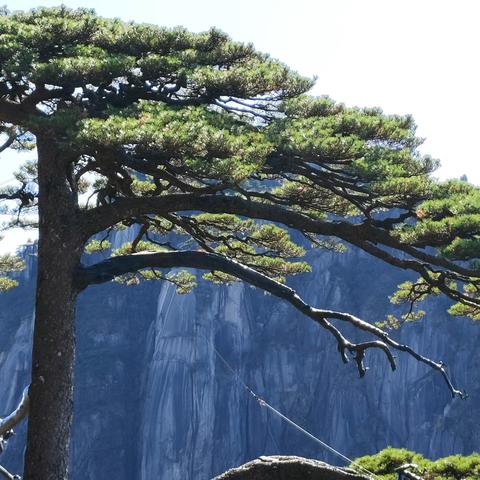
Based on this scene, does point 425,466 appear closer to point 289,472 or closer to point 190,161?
point 289,472

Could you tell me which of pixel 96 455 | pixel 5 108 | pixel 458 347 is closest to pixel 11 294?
pixel 96 455

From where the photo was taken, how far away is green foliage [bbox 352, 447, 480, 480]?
6.95 m

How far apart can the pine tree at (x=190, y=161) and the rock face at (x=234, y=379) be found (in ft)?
170

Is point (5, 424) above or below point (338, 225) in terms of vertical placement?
below

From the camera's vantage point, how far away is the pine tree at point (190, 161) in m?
6.97

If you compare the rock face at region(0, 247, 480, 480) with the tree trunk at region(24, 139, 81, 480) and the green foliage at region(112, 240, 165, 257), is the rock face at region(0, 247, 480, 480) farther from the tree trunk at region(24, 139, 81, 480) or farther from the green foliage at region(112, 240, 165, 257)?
the tree trunk at region(24, 139, 81, 480)

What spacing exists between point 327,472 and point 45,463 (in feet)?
9.00

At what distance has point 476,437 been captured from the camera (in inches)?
2265

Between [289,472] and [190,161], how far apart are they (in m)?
2.48

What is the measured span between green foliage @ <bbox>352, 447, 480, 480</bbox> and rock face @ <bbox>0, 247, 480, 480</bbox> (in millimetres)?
52028

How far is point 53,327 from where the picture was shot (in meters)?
7.72

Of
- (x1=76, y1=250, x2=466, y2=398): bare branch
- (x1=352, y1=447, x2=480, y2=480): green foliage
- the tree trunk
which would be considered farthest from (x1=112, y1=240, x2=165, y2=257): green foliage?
(x1=352, y1=447, x2=480, y2=480): green foliage

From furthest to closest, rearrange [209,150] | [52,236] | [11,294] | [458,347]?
[11,294], [458,347], [52,236], [209,150]

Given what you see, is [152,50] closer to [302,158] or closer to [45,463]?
[302,158]
